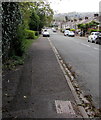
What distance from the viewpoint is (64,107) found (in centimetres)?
489

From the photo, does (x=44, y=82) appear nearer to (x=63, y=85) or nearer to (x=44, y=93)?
(x=63, y=85)

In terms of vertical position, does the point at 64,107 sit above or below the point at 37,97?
below

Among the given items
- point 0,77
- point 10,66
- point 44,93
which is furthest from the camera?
point 10,66

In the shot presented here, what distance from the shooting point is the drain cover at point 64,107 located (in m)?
4.63

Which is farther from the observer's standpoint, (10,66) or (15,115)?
(10,66)

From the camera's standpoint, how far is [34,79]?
7.31m

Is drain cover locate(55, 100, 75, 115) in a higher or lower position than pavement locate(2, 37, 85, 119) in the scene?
lower

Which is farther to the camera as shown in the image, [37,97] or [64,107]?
[37,97]

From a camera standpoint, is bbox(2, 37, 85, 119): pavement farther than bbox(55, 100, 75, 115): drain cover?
No

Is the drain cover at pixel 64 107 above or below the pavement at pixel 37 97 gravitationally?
below

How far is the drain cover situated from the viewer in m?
4.63

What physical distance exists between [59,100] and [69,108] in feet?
1.76

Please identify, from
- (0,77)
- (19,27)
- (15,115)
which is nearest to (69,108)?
(15,115)

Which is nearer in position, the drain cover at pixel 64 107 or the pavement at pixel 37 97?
the pavement at pixel 37 97
